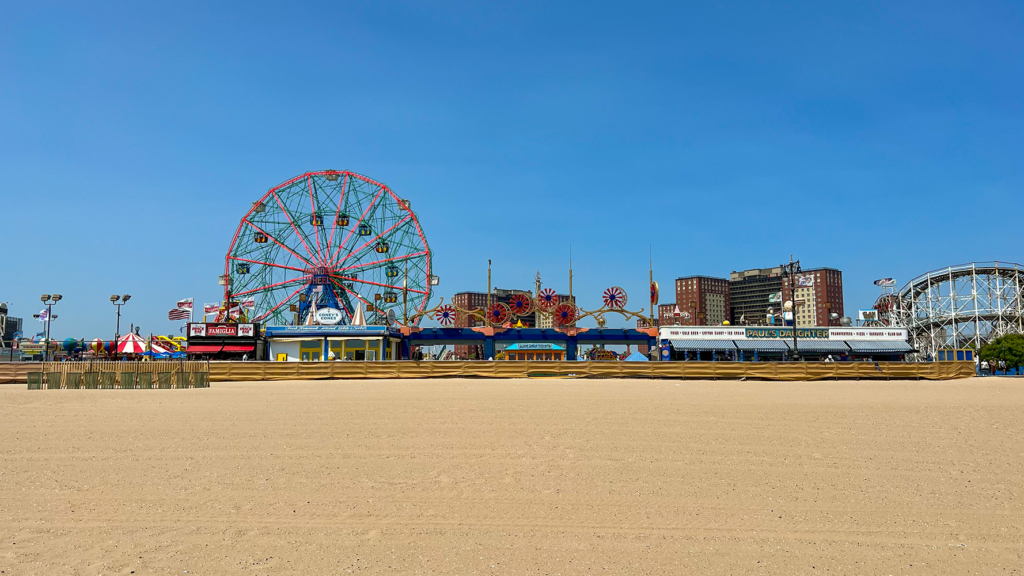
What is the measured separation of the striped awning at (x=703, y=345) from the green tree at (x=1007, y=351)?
73.1 feet

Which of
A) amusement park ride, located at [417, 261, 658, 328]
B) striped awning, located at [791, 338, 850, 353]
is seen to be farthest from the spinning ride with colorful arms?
striped awning, located at [791, 338, 850, 353]

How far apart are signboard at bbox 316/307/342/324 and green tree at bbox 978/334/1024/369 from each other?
175 ft

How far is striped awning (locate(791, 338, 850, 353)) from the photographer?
49.7 m

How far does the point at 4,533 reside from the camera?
18.5ft

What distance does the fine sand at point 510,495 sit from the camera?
17.0 feet

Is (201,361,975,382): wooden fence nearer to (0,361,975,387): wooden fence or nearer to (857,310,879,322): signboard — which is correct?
(0,361,975,387): wooden fence

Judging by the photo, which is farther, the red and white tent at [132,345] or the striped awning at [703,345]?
the striped awning at [703,345]

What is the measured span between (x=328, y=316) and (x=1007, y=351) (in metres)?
57.4

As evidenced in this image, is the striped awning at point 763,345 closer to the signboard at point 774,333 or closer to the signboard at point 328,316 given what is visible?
the signboard at point 774,333

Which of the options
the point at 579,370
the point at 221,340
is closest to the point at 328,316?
the point at 221,340

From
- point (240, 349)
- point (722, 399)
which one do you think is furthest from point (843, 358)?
point (240, 349)

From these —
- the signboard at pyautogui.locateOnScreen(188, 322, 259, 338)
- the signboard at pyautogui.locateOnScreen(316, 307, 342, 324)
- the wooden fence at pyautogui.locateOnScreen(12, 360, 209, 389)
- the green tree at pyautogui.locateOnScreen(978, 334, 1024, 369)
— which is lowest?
the green tree at pyautogui.locateOnScreen(978, 334, 1024, 369)

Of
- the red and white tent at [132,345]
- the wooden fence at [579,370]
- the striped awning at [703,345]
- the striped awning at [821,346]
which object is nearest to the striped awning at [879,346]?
the striped awning at [821,346]

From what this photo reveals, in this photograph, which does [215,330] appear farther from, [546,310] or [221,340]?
[546,310]
